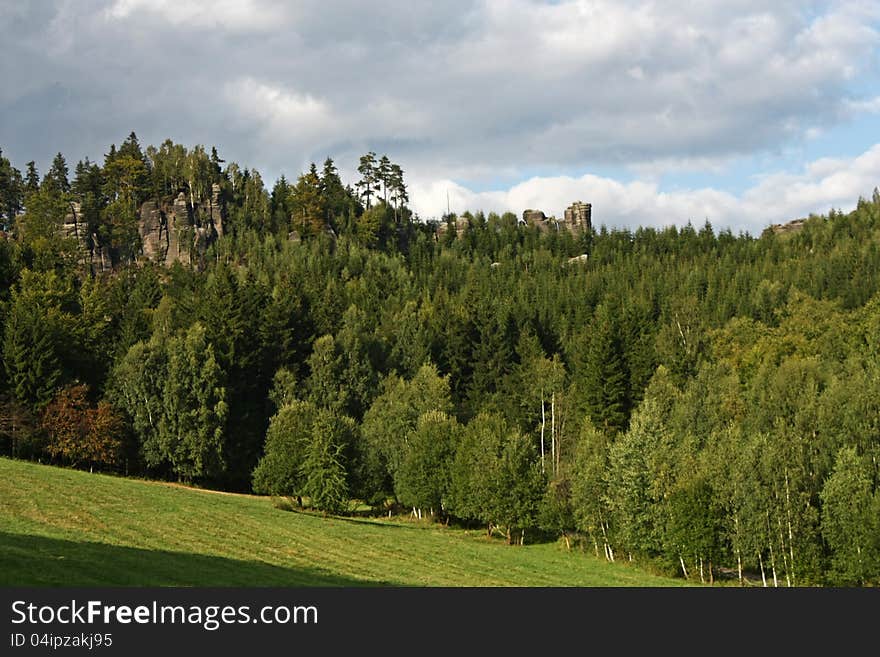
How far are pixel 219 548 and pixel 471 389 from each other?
7308 cm

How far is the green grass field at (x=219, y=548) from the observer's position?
1304 inches

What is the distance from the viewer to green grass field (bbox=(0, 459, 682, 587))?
1304 inches

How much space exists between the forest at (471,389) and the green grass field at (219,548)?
575 cm

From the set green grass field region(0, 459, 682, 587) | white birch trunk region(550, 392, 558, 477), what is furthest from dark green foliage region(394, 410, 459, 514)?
white birch trunk region(550, 392, 558, 477)

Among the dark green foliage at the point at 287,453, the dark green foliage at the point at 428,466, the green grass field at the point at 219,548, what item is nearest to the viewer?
the green grass field at the point at 219,548

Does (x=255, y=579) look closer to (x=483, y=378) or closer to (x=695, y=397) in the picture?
(x=695, y=397)

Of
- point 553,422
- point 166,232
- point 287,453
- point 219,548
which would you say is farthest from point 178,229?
point 219,548

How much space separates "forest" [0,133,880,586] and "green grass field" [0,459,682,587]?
18.9 feet

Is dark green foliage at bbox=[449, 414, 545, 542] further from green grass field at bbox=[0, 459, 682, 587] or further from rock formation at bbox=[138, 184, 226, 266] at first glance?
rock formation at bbox=[138, 184, 226, 266]

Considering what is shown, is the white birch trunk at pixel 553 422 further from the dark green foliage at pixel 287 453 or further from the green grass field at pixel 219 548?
the dark green foliage at pixel 287 453

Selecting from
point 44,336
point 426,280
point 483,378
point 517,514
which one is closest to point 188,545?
point 517,514

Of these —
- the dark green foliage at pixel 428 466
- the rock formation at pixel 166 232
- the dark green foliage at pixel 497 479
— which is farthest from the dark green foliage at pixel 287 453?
the rock formation at pixel 166 232

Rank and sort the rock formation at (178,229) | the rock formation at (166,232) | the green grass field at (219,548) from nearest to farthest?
the green grass field at (219,548), the rock formation at (166,232), the rock formation at (178,229)

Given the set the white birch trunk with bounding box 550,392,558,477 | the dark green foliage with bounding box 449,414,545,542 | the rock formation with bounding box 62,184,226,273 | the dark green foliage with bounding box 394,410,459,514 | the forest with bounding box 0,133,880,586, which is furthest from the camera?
the rock formation with bounding box 62,184,226,273
